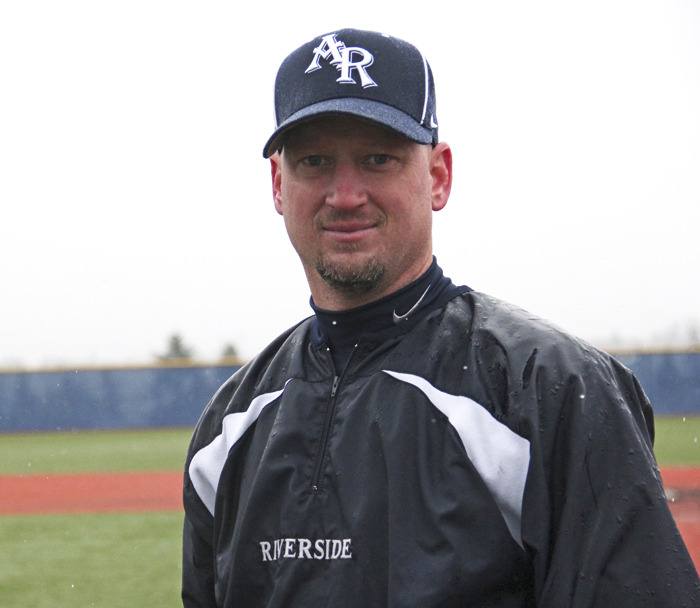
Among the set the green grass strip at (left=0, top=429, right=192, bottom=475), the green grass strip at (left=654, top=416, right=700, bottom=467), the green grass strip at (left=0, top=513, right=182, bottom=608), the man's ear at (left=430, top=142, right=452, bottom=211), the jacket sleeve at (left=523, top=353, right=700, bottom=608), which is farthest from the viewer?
the green grass strip at (left=0, top=429, right=192, bottom=475)

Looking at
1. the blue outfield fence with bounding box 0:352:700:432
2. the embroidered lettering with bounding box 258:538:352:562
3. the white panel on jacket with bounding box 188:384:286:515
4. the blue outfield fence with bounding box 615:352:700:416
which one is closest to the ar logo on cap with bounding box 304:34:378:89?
the white panel on jacket with bounding box 188:384:286:515

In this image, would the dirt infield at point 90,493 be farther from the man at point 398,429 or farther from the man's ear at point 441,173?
the man's ear at point 441,173

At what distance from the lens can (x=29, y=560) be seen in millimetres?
6668

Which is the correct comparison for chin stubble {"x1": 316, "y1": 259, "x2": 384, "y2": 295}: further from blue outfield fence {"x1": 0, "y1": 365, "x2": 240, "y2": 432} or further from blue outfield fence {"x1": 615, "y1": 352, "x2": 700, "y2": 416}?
blue outfield fence {"x1": 0, "y1": 365, "x2": 240, "y2": 432}

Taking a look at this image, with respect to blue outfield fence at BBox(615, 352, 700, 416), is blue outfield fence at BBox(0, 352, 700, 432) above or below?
below

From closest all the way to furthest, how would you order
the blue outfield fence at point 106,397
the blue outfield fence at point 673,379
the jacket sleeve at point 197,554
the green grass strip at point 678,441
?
1. the jacket sleeve at point 197,554
2. the green grass strip at point 678,441
3. the blue outfield fence at point 673,379
4. the blue outfield fence at point 106,397

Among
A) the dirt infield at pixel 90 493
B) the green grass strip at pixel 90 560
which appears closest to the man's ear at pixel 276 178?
the green grass strip at pixel 90 560

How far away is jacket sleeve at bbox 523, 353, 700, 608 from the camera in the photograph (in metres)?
1.44

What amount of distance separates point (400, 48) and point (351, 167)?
261 mm

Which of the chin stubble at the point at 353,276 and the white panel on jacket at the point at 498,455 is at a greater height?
the chin stubble at the point at 353,276

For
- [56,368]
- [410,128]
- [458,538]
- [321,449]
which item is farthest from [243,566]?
[56,368]

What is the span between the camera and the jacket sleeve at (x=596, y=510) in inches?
56.6

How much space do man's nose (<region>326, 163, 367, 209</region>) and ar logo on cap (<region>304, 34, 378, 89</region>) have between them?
159 mm

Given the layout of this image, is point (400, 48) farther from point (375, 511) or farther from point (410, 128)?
point (375, 511)
